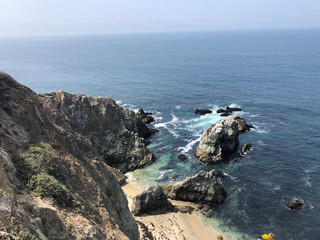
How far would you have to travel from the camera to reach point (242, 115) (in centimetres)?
8488

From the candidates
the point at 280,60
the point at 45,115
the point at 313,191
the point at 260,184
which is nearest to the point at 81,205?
the point at 45,115

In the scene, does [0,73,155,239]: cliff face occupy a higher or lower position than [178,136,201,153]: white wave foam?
higher

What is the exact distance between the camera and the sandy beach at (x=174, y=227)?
3939cm

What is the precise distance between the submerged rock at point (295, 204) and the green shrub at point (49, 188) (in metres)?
37.6

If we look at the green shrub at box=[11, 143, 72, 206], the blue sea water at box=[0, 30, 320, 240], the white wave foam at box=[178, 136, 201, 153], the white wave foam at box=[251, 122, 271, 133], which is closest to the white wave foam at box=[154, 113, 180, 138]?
the blue sea water at box=[0, 30, 320, 240]

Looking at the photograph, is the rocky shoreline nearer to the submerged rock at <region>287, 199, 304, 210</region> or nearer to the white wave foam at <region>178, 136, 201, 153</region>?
the submerged rock at <region>287, 199, 304, 210</region>

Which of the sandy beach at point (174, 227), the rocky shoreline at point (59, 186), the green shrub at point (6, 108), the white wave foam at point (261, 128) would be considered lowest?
the sandy beach at point (174, 227)

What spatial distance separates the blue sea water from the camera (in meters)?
44.6

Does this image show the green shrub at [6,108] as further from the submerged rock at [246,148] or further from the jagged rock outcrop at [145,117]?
the jagged rock outcrop at [145,117]

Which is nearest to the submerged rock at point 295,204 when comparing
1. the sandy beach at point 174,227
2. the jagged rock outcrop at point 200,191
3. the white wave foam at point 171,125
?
the jagged rock outcrop at point 200,191

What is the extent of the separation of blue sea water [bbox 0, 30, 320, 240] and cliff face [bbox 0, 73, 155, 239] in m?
22.3

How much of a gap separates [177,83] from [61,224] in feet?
367

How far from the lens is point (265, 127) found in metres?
76.2

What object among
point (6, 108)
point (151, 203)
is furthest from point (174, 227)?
point (6, 108)
